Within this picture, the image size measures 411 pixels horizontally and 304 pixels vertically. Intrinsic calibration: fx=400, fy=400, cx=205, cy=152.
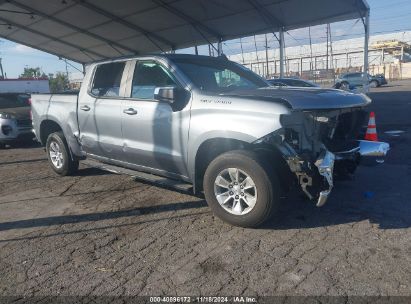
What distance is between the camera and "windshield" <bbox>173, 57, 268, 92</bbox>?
516 centimetres

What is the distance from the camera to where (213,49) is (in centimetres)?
1995

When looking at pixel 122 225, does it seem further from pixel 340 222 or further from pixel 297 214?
pixel 340 222

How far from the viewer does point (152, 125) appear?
516 centimetres

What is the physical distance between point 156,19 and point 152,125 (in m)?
13.0

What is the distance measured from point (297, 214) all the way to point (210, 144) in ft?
4.47

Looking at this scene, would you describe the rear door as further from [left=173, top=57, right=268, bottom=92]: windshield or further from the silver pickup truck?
[left=173, top=57, right=268, bottom=92]: windshield

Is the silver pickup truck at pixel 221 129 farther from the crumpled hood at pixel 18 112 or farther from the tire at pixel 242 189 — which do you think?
the crumpled hood at pixel 18 112

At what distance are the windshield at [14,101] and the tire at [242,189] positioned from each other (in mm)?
9780

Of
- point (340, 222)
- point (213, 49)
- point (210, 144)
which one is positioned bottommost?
point (340, 222)

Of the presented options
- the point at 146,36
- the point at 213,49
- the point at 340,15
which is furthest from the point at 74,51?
the point at 340,15

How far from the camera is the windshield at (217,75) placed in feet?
16.9

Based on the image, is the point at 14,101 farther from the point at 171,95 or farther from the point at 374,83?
the point at 374,83

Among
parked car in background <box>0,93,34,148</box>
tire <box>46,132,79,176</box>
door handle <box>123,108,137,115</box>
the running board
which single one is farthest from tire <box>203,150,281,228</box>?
parked car in background <box>0,93,34,148</box>

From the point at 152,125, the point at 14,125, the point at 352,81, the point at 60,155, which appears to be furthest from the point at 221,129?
the point at 352,81
